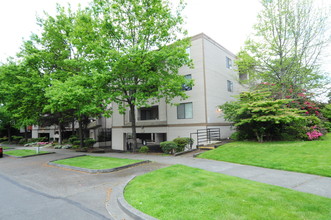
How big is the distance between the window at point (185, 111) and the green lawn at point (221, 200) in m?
12.5

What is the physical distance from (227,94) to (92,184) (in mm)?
18685

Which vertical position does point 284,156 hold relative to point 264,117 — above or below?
below

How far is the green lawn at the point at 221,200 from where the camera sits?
Answer: 4.24m

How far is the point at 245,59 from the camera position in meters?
17.3

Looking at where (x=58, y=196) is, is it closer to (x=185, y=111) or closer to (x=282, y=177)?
(x=282, y=177)

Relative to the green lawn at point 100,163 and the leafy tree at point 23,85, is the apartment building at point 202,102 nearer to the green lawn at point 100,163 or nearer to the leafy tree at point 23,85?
the green lawn at point 100,163

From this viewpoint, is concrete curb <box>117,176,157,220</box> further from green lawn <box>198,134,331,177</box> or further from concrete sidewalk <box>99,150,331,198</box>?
green lawn <box>198,134,331,177</box>

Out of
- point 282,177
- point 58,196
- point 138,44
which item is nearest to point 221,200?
point 282,177

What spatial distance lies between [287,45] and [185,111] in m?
10.5

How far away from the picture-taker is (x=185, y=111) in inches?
773

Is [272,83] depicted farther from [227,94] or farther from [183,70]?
[183,70]

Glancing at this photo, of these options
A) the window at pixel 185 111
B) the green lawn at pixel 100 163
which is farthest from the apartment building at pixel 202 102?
the green lawn at pixel 100 163

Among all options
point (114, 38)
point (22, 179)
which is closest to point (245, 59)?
→ point (114, 38)

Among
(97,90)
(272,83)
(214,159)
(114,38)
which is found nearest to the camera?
(214,159)
